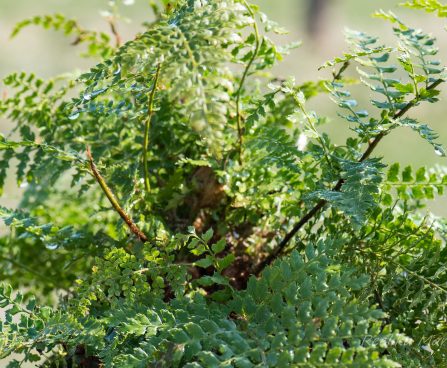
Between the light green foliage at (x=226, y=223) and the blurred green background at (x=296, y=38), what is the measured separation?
279cm

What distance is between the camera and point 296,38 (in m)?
6.04

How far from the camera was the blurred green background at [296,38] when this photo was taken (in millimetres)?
4086

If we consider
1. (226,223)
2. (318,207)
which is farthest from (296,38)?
(318,207)

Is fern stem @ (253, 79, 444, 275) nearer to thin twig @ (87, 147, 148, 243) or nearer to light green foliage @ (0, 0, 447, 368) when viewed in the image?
light green foliage @ (0, 0, 447, 368)

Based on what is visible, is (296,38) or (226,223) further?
(296,38)

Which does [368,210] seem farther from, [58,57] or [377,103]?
[58,57]

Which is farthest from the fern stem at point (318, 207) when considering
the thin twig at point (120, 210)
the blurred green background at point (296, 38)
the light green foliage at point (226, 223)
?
the blurred green background at point (296, 38)

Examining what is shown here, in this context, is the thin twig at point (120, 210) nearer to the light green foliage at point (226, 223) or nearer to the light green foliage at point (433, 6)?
the light green foliage at point (226, 223)

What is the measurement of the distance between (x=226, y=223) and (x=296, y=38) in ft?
17.1

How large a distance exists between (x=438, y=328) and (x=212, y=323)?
0.96 ft

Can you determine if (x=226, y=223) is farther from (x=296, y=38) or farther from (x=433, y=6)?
(x=296, y=38)

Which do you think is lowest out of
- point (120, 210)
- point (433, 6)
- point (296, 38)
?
point (120, 210)

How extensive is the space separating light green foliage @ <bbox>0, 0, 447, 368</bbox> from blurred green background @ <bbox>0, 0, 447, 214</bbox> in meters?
2.79

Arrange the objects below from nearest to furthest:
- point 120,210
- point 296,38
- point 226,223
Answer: point 120,210 < point 226,223 < point 296,38
